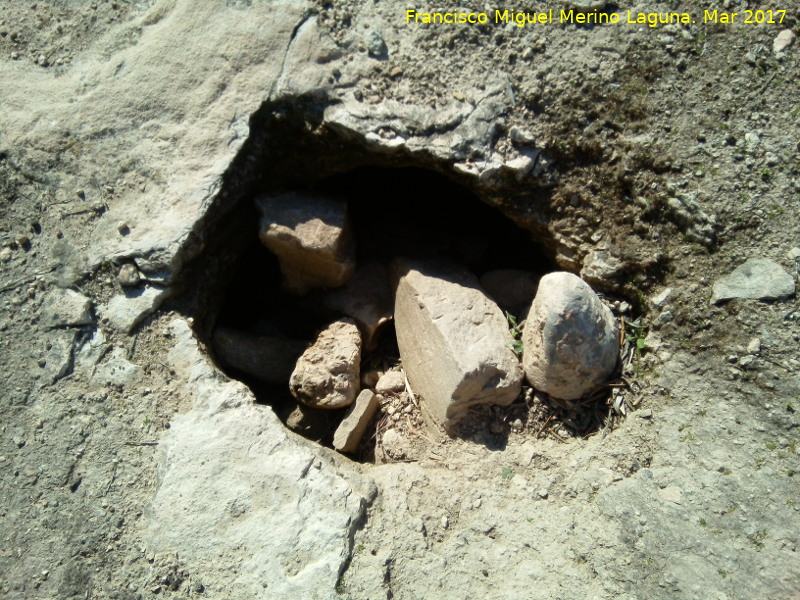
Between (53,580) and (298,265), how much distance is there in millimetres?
1253

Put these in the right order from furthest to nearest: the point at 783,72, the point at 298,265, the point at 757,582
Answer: the point at 298,265, the point at 783,72, the point at 757,582

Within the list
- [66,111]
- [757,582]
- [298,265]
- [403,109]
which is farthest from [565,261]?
[66,111]

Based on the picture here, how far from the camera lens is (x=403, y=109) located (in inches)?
90.0

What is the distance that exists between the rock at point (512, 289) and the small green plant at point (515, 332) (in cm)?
5

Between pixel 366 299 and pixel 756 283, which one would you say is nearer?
pixel 756 283

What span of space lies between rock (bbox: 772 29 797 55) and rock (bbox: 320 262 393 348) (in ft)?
5.02

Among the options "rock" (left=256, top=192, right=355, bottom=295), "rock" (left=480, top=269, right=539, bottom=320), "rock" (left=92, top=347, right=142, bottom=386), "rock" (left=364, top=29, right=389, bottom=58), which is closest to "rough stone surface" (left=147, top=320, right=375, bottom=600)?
"rock" (left=92, top=347, right=142, bottom=386)

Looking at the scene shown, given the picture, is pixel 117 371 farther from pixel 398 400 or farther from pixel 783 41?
pixel 783 41

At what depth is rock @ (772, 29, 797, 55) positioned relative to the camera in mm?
2242

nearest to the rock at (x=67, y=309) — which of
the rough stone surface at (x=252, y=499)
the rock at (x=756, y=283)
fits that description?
the rough stone surface at (x=252, y=499)

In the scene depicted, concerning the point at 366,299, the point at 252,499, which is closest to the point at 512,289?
the point at 366,299

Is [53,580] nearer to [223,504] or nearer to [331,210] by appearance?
[223,504]

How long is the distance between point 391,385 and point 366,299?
35 cm

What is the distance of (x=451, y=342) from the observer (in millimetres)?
2258
